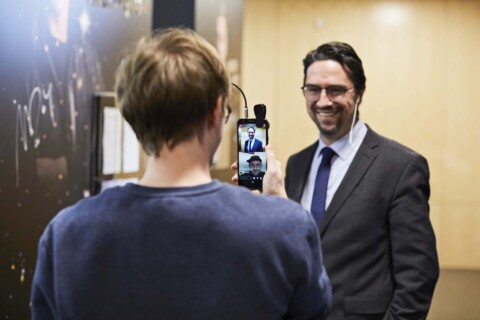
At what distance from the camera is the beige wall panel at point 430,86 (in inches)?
204

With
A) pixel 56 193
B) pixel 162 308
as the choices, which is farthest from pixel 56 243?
pixel 56 193

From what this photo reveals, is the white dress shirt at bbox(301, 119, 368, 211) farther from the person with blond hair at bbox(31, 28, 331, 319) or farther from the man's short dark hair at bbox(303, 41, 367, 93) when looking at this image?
the person with blond hair at bbox(31, 28, 331, 319)

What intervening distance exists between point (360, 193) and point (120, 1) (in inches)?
56.3

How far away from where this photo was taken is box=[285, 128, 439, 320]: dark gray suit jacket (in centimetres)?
213

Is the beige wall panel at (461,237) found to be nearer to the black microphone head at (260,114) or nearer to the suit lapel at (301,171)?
the suit lapel at (301,171)

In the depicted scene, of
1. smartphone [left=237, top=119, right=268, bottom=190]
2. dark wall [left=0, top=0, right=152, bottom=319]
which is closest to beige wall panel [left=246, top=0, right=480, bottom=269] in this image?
dark wall [left=0, top=0, right=152, bottom=319]

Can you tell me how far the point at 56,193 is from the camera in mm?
2498

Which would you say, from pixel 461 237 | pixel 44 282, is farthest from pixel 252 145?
pixel 461 237

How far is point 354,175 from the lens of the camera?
225 centimetres

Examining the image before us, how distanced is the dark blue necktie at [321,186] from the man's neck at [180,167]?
1.19m

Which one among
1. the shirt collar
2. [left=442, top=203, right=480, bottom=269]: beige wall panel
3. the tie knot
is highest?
the shirt collar

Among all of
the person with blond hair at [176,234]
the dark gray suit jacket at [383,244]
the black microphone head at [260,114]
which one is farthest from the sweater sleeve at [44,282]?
the dark gray suit jacket at [383,244]

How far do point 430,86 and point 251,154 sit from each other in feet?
13.0

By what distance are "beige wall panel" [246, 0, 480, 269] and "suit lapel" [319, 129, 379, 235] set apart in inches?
116
